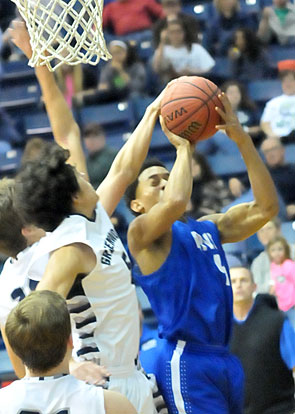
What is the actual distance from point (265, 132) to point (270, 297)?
344cm

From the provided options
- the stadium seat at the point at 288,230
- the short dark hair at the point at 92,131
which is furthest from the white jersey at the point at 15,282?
the short dark hair at the point at 92,131

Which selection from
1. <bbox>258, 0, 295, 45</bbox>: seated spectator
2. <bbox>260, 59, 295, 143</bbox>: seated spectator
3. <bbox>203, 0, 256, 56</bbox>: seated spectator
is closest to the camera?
<bbox>260, 59, 295, 143</bbox>: seated spectator

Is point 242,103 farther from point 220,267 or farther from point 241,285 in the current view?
point 220,267

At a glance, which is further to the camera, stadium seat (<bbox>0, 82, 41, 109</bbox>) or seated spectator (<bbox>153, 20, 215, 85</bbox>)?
stadium seat (<bbox>0, 82, 41, 109</bbox>)

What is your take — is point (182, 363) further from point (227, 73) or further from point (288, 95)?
point (227, 73)

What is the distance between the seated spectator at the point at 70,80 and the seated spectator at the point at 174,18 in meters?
0.90

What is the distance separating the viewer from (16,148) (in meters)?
9.89

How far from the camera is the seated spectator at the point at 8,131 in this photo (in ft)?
32.7

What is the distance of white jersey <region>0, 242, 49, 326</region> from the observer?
3.99 meters

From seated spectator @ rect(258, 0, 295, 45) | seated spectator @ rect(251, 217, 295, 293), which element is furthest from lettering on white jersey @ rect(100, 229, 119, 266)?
seated spectator @ rect(258, 0, 295, 45)

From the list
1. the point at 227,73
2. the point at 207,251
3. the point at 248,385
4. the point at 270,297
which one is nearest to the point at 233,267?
the point at 270,297

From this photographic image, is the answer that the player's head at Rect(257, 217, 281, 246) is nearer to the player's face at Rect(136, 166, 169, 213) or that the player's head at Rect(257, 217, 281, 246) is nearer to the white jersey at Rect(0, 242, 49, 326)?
the player's face at Rect(136, 166, 169, 213)

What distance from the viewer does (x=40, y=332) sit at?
117 inches

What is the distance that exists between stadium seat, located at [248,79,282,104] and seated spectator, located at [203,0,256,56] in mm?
636
